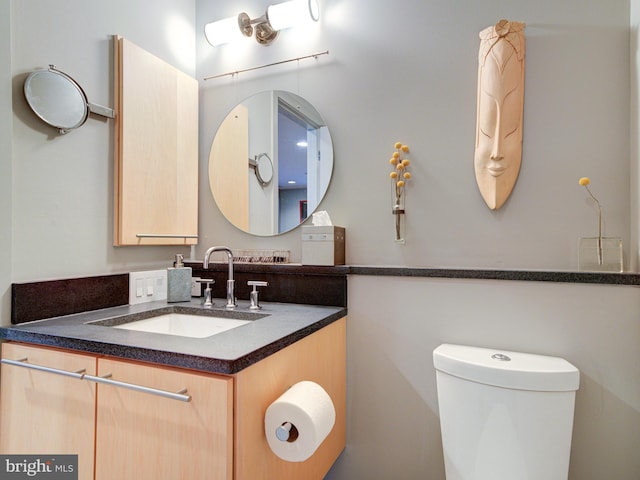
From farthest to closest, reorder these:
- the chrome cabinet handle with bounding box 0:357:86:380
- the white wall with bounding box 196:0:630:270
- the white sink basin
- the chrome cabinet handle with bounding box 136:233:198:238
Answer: the chrome cabinet handle with bounding box 136:233:198:238
the white sink basin
the white wall with bounding box 196:0:630:270
the chrome cabinet handle with bounding box 0:357:86:380

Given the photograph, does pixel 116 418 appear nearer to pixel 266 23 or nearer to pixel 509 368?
pixel 509 368

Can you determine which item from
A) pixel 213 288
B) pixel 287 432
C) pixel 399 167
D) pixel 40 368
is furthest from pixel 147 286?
pixel 399 167

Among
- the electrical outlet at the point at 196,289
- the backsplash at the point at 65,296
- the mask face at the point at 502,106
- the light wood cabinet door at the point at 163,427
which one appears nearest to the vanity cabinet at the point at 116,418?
the light wood cabinet door at the point at 163,427

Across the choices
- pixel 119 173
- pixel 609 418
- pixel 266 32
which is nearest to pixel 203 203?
pixel 119 173

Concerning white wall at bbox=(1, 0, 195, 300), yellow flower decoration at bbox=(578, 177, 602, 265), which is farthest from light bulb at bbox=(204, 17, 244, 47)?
yellow flower decoration at bbox=(578, 177, 602, 265)

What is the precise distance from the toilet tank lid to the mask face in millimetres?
517

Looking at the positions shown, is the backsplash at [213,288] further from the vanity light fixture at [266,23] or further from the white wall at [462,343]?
the vanity light fixture at [266,23]

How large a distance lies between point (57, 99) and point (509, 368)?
170 cm

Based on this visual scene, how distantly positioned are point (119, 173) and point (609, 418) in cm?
195

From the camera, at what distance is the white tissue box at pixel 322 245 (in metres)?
1.49

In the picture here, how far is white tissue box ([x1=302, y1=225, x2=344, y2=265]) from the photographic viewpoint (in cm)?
149

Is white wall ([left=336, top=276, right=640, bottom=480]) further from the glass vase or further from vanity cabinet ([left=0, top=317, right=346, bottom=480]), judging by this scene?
vanity cabinet ([left=0, top=317, right=346, bottom=480])

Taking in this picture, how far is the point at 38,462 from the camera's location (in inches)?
43.6

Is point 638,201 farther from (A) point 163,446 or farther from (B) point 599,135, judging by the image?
(A) point 163,446
